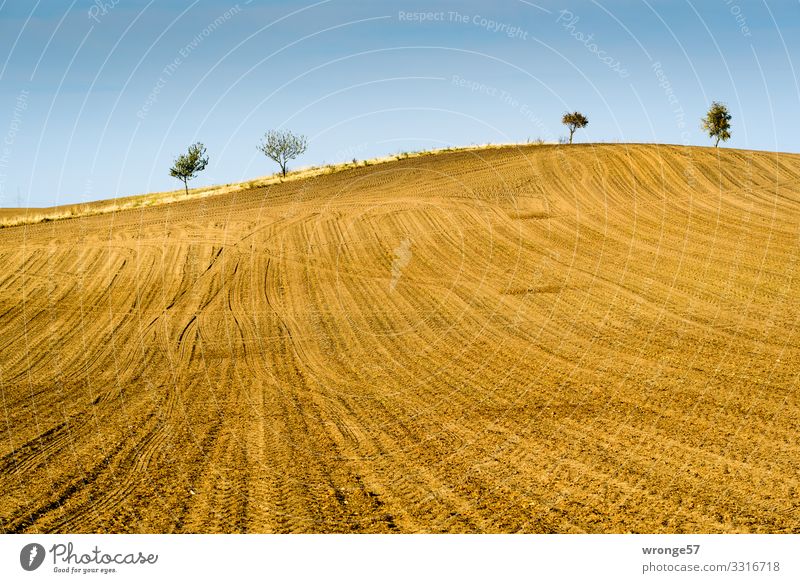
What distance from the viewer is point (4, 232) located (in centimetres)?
4059

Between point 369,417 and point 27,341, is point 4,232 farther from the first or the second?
point 369,417

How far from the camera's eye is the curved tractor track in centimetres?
1103

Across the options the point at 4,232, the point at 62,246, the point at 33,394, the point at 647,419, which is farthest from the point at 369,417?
the point at 4,232
